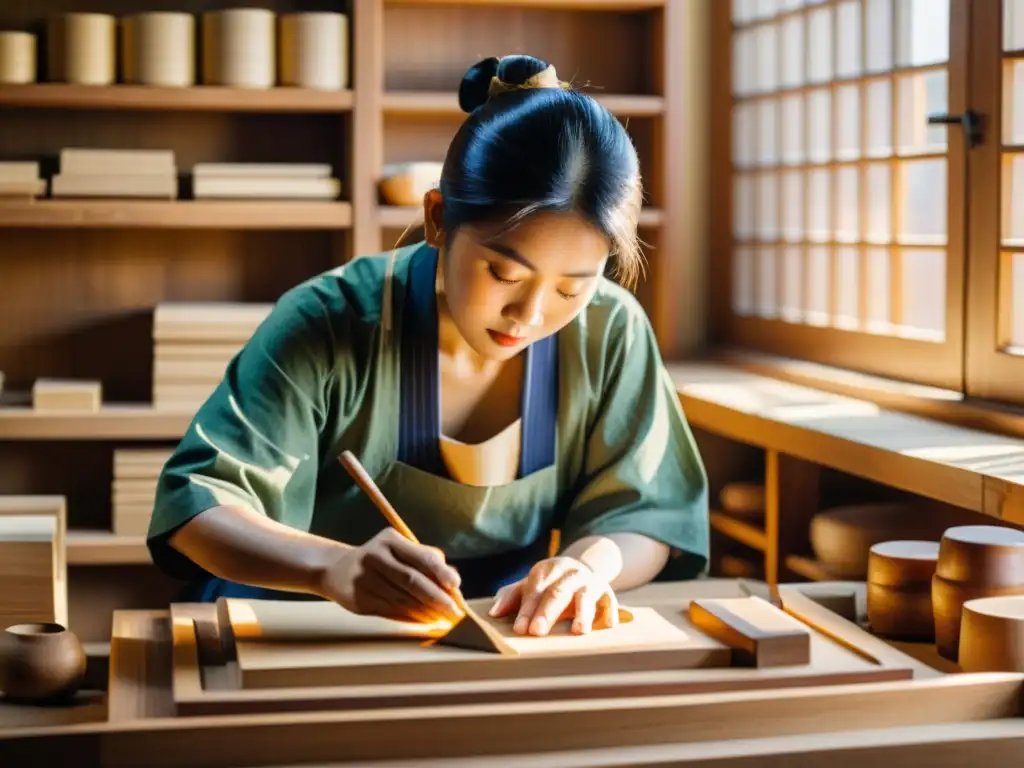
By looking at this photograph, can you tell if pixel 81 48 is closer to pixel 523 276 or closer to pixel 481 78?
pixel 481 78

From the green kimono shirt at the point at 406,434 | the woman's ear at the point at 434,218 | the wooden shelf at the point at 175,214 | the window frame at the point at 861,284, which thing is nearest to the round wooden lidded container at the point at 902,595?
the green kimono shirt at the point at 406,434

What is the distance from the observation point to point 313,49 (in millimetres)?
3766

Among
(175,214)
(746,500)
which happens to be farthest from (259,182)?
(746,500)

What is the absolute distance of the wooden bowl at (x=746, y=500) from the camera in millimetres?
3469

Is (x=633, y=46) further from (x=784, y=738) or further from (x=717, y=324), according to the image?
(x=784, y=738)

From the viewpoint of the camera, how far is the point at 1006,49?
9.29ft

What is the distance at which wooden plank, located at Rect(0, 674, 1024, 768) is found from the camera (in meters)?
1.27

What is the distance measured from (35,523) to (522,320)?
1.05 meters

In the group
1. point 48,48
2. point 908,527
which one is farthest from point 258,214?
point 908,527

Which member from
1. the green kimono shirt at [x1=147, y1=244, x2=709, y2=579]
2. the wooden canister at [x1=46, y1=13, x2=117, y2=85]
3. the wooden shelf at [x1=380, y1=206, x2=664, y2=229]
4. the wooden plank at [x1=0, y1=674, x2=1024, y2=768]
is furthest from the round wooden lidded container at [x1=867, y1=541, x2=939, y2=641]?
the wooden canister at [x1=46, y1=13, x2=117, y2=85]

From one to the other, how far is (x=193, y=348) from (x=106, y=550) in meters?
0.58

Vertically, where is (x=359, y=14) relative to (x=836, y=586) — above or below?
above

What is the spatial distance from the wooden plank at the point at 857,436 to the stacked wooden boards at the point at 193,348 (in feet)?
3.80

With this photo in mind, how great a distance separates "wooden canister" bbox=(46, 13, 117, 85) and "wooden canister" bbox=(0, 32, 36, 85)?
7cm
